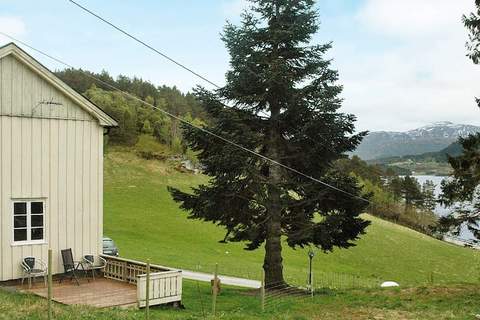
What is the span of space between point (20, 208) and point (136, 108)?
303ft

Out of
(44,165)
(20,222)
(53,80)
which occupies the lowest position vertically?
(20,222)

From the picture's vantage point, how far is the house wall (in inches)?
618

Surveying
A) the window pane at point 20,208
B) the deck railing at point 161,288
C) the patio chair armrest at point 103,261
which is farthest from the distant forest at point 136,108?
the deck railing at point 161,288

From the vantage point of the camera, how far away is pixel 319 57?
63.7ft

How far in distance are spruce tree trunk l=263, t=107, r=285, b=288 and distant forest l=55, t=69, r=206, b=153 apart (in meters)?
58.6

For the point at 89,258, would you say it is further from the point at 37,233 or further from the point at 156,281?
the point at 156,281

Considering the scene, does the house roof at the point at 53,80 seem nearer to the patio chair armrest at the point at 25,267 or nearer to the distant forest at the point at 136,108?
the patio chair armrest at the point at 25,267

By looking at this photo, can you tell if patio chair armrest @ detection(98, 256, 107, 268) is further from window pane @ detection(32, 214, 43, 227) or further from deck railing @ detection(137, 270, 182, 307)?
deck railing @ detection(137, 270, 182, 307)

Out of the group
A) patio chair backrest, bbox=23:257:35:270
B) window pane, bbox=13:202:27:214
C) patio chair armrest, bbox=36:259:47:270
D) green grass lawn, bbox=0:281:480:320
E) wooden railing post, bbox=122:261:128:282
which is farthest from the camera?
wooden railing post, bbox=122:261:128:282

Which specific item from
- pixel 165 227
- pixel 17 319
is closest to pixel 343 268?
pixel 165 227

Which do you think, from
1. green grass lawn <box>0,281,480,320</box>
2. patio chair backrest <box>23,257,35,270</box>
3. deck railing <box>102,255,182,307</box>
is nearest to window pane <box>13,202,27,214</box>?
patio chair backrest <box>23,257,35,270</box>

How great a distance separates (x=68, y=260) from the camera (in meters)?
16.5

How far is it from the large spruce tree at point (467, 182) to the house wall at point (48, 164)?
11185mm

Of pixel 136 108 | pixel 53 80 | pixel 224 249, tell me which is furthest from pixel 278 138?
pixel 136 108
